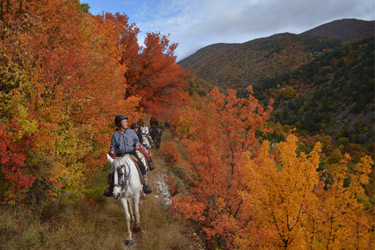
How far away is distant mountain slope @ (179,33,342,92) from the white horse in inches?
4318

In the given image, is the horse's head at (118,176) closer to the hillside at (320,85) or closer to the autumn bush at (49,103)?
the autumn bush at (49,103)

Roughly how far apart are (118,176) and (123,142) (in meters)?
1.09

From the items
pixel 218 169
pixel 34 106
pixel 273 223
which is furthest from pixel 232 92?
pixel 34 106

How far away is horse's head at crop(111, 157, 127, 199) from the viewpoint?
15.5ft

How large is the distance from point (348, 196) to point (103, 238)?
7947mm

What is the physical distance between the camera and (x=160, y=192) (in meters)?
10.5

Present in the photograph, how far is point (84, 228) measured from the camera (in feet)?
16.4

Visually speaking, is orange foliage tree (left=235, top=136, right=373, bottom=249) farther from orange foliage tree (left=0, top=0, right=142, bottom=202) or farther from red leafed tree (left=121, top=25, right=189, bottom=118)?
red leafed tree (left=121, top=25, right=189, bottom=118)

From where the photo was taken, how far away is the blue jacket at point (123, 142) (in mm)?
5449

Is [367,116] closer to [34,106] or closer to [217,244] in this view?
[217,244]

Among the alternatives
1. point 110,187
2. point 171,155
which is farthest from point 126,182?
point 171,155

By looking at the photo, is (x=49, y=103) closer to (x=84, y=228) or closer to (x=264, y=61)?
(x=84, y=228)

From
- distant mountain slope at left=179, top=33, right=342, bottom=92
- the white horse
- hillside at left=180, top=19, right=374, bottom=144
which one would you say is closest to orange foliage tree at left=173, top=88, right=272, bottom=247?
the white horse

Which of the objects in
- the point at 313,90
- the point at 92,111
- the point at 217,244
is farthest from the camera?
the point at 313,90
